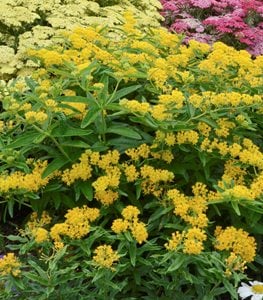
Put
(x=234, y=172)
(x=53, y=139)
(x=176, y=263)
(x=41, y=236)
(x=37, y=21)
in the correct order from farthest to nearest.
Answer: (x=37, y=21) → (x=234, y=172) → (x=53, y=139) → (x=41, y=236) → (x=176, y=263)

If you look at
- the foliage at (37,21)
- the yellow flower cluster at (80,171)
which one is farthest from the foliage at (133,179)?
the foliage at (37,21)

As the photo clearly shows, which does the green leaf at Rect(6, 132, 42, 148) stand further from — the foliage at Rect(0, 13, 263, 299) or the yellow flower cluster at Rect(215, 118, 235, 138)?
the yellow flower cluster at Rect(215, 118, 235, 138)

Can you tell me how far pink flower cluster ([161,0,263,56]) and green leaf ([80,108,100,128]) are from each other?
2827 mm

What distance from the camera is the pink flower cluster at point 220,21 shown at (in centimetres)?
505

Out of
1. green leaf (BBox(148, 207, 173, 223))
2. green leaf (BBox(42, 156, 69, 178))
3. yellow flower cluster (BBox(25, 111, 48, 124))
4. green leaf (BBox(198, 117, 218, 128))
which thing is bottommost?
green leaf (BBox(148, 207, 173, 223))

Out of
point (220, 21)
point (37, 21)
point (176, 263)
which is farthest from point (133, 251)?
point (220, 21)

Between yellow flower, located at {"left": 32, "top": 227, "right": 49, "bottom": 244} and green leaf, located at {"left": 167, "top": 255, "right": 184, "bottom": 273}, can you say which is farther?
yellow flower, located at {"left": 32, "top": 227, "right": 49, "bottom": 244}

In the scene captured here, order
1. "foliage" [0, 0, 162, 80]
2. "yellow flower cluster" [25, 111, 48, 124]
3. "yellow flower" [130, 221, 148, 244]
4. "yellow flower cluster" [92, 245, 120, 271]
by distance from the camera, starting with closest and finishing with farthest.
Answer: "yellow flower cluster" [92, 245, 120, 271] → "yellow flower" [130, 221, 148, 244] → "yellow flower cluster" [25, 111, 48, 124] → "foliage" [0, 0, 162, 80]

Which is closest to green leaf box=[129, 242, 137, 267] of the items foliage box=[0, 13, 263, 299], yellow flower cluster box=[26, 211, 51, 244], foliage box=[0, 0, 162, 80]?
foliage box=[0, 13, 263, 299]

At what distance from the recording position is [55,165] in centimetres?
224

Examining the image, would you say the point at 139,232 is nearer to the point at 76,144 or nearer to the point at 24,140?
the point at 76,144

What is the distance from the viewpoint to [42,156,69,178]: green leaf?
7.25 ft

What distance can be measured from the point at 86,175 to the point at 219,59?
0.78 metres

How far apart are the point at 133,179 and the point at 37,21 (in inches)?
115
